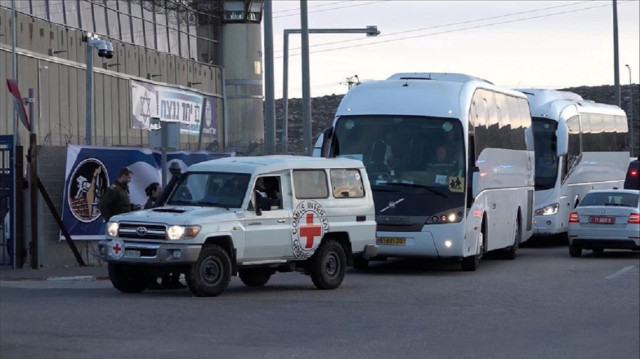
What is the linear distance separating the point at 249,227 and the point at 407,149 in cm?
600

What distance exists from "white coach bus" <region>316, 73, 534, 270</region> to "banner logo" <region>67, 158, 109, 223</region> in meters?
4.27

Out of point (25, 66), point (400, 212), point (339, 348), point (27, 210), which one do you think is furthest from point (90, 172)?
point (25, 66)

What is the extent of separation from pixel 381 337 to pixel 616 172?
2627 cm

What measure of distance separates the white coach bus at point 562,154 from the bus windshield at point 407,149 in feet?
31.6

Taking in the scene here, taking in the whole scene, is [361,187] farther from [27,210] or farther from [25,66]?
[25,66]

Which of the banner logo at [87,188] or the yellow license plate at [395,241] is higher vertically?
the banner logo at [87,188]

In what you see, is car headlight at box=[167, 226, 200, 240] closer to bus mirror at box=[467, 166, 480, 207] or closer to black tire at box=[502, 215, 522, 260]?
bus mirror at box=[467, 166, 480, 207]

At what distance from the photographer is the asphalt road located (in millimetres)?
12555

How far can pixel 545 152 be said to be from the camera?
1271 inches

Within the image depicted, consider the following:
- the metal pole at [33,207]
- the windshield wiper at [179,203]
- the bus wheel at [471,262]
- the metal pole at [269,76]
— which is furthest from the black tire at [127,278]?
the metal pole at [269,76]

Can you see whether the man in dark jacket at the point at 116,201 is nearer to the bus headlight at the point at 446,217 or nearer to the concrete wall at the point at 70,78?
the bus headlight at the point at 446,217

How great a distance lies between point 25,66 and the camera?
3816cm

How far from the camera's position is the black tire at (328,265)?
18859 millimetres

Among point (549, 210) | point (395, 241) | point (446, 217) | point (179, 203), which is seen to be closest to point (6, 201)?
point (179, 203)
